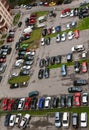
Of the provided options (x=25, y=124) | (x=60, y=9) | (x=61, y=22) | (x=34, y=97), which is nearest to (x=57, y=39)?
(x=61, y=22)

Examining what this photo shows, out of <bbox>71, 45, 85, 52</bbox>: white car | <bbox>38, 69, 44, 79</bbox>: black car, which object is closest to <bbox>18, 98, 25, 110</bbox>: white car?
<bbox>38, 69, 44, 79</bbox>: black car

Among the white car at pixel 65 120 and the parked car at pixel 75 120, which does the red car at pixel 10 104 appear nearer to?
the white car at pixel 65 120

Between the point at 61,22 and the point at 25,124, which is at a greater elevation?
the point at 61,22

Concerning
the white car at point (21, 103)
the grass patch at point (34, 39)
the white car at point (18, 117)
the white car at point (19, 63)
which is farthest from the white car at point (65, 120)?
the grass patch at point (34, 39)

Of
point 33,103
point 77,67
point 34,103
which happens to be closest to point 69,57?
point 77,67

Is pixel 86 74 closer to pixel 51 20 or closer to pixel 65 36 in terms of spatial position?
pixel 65 36

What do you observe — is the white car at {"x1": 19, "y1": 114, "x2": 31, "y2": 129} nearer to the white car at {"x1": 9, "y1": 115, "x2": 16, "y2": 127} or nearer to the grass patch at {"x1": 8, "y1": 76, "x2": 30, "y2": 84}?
the white car at {"x1": 9, "y1": 115, "x2": 16, "y2": 127}

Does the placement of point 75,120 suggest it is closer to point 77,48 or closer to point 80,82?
point 80,82

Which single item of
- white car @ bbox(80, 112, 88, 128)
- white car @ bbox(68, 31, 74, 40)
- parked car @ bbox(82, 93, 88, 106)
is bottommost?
white car @ bbox(80, 112, 88, 128)
